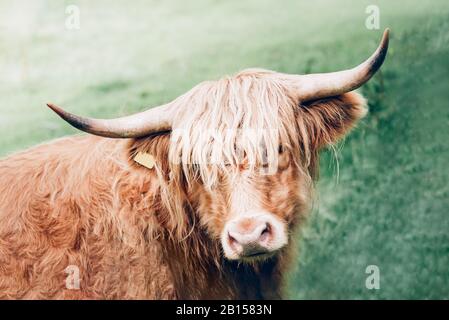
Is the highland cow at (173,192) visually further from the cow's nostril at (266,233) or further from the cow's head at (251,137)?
the cow's nostril at (266,233)

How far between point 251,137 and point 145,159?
492 mm

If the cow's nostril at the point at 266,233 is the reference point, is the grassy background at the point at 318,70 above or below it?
above

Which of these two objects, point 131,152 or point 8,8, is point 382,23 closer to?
point 131,152

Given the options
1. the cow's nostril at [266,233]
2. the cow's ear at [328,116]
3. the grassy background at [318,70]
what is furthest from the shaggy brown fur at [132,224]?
the grassy background at [318,70]

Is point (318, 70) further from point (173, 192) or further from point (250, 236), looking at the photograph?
point (250, 236)

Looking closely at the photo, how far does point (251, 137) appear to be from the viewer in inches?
127

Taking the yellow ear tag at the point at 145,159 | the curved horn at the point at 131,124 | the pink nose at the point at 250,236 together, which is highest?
the curved horn at the point at 131,124

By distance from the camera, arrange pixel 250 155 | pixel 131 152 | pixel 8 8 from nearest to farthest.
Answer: pixel 250 155 → pixel 131 152 → pixel 8 8

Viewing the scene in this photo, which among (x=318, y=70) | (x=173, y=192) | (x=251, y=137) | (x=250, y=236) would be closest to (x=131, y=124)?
(x=173, y=192)

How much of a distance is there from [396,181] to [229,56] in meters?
1.16

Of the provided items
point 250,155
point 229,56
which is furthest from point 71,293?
point 229,56

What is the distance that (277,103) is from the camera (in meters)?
3.38

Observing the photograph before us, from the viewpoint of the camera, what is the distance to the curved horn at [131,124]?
315 cm

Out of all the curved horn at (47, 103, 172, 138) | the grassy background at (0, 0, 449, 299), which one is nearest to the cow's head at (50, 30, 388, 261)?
the curved horn at (47, 103, 172, 138)
